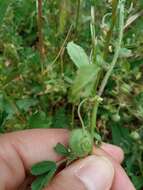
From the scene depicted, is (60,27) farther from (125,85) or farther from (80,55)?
(80,55)

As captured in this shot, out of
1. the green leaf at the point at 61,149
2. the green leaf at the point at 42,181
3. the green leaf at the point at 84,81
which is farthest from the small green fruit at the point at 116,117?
the green leaf at the point at 84,81

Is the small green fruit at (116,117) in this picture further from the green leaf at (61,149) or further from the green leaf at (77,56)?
the green leaf at (77,56)

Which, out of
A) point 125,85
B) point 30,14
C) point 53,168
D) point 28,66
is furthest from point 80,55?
point 30,14

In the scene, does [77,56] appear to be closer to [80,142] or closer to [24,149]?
[80,142]

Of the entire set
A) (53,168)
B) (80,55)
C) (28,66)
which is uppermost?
(80,55)

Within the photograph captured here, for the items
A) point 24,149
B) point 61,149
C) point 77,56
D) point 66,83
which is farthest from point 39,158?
point 77,56

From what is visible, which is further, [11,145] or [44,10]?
[44,10]
